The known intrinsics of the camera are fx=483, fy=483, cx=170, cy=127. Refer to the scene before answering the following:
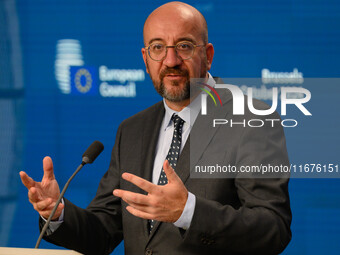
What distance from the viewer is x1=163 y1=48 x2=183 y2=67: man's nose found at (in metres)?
2.13

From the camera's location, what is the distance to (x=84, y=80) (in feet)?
11.0

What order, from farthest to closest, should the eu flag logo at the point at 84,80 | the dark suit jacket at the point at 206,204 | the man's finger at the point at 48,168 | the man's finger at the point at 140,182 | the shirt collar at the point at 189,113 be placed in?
1. the eu flag logo at the point at 84,80
2. the shirt collar at the point at 189,113
3. the man's finger at the point at 48,168
4. the dark suit jacket at the point at 206,204
5. the man's finger at the point at 140,182

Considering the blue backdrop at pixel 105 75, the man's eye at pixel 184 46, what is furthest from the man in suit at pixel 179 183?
the blue backdrop at pixel 105 75

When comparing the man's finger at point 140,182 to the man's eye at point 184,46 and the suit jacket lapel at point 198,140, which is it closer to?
the suit jacket lapel at point 198,140

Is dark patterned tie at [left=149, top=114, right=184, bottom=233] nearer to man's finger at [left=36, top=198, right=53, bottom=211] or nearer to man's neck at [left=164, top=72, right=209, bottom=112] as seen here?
man's neck at [left=164, top=72, right=209, bottom=112]

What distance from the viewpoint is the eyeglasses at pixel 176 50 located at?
2.15 m

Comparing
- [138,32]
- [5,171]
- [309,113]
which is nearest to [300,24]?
[309,113]

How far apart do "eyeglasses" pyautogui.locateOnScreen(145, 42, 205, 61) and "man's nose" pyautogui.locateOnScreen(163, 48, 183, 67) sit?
A: 0.01 metres

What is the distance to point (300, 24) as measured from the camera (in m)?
3.17

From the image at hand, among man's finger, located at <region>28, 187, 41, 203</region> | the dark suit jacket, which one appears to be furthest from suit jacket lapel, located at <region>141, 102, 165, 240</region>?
man's finger, located at <region>28, 187, 41, 203</region>

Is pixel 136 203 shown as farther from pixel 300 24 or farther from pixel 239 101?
pixel 300 24

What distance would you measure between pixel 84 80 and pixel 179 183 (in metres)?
1.94

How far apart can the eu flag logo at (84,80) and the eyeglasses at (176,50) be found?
119 centimetres

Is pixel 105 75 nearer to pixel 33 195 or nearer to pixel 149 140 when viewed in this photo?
pixel 149 140
